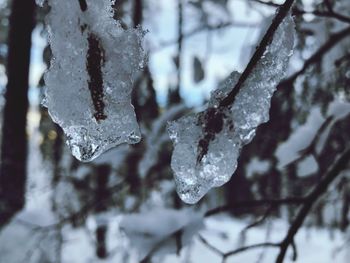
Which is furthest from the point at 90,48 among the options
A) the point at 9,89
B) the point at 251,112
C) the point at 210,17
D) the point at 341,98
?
the point at 9,89

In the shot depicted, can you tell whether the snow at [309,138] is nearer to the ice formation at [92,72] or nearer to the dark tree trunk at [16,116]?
the ice formation at [92,72]

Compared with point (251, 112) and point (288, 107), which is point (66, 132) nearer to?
point (251, 112)

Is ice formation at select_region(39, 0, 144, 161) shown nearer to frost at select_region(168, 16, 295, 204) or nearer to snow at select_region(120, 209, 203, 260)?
frost at select_region(168, 16, 295, 204)

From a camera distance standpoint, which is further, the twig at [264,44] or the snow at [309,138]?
the snow at [309,138]

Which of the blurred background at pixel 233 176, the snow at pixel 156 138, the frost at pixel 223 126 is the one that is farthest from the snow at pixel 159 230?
the snow at pixel 156 138

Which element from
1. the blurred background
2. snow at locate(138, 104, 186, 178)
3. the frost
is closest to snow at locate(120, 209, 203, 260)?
the blurred background

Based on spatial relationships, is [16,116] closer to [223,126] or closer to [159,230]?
[159,230]
